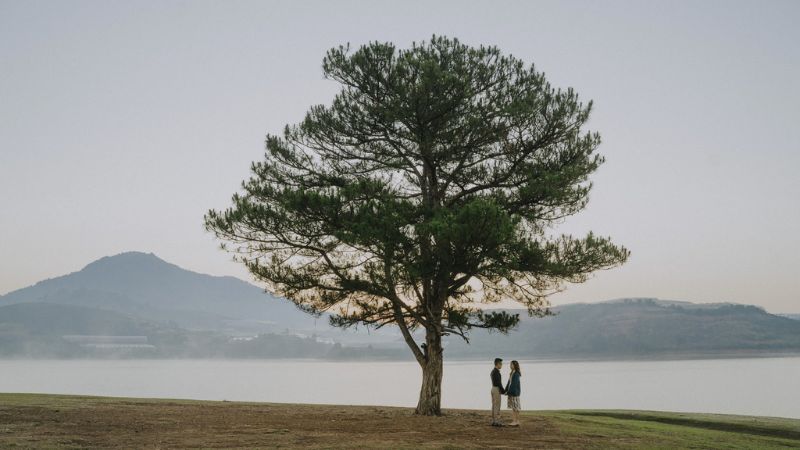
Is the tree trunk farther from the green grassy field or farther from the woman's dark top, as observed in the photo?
the woman's dark top

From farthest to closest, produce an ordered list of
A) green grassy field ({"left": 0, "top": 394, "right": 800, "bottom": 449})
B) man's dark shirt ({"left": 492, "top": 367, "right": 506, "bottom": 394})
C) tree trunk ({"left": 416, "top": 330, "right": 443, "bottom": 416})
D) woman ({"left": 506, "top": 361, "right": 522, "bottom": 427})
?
tree trunk ({"left": 416, "top": 330, "right": 443, "bottom": 416}) < man's dark shirt ({"left": 492, "top": 367, "right": 506, "bottom": 394}) < woman ({"left": 506, "top": 361, "right": 522, "bottom": 427}) < green grassy field ({"left": 0, "top": 394, "right": 800, "bottom": 449})

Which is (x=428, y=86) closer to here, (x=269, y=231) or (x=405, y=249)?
(x=405, y=249)

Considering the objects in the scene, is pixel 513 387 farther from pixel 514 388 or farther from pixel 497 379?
pixel 497 379

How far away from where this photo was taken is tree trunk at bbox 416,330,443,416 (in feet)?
74.3

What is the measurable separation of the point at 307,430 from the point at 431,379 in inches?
225

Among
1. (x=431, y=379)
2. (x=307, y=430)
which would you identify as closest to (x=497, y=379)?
(x=431, y=379)

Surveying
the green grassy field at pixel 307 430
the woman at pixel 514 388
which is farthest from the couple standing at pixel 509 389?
the green grassy field at pixel 307 430

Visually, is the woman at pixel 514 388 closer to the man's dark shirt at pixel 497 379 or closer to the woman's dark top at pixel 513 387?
the woman's dark top at pixel 513 387

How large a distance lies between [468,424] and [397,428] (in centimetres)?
258

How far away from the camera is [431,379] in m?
22.7

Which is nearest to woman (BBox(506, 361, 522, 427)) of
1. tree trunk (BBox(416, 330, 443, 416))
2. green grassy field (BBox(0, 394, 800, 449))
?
green grassy field (BBox(0, 394, 800, 449))

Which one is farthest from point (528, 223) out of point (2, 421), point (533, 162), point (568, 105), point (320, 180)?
point (2, 421)

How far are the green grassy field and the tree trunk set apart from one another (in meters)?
0.67

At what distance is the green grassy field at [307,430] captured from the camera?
51.3 ft
